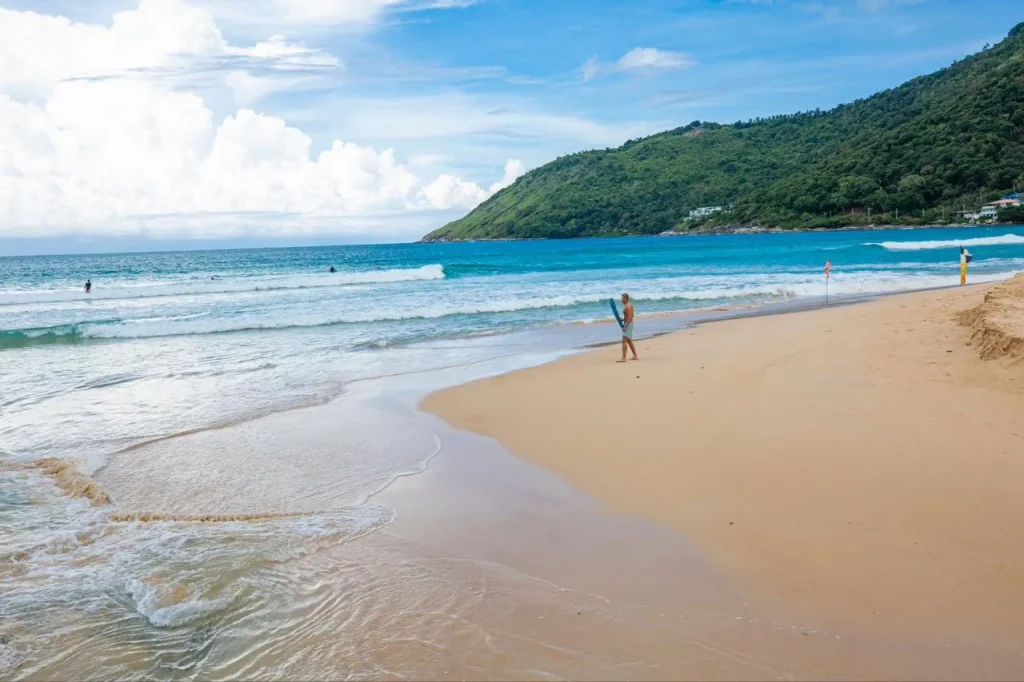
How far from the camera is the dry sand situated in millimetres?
4086

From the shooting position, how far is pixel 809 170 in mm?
114812

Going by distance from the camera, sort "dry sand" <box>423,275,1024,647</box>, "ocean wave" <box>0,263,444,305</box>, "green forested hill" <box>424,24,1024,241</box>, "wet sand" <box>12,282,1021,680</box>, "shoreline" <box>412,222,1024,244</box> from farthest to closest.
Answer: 1. "green forested hill" <box>424,24,1024,241</box>
2. "shoreline" <box>412,222,1024,244</box>
3. "ocean wave" <box>0,263,444,305</box>
4. "dry sand" <box>423,275,1024,647</box>
5. "wet sand" <box>12,282,1021,680</box>

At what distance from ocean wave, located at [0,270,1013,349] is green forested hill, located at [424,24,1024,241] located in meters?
72.6

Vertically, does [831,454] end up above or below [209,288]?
below

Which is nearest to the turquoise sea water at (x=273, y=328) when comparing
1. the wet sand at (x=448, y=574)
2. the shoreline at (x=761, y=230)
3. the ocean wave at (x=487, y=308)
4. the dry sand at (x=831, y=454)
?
the ocean wave at (x=487, y=308)

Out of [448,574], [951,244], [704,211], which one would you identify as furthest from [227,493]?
[704,211]

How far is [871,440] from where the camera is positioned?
6.59 meters

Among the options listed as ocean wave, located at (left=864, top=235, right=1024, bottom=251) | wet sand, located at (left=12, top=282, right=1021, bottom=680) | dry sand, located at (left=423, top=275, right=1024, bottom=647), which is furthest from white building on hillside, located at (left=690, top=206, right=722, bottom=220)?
wet sand, located at (left=12, top=282, right=1021, bottom=680)

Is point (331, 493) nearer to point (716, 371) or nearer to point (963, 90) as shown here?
point (716, 371)

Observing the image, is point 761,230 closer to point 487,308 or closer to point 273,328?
point 487,308

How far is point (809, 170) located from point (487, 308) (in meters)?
106

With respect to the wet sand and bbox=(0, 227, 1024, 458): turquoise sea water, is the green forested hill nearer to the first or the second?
bbox=(0, 227, 1024, 458): turquoise sea water

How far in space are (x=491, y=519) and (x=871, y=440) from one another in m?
3.75

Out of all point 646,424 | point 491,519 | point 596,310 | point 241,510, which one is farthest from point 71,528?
point 596,310
